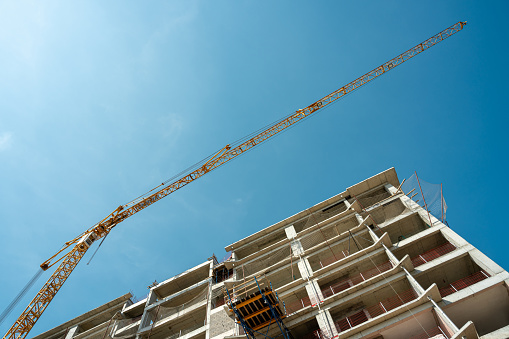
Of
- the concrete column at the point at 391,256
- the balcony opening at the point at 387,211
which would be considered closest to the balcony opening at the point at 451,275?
the concrete column at the point at 391,256

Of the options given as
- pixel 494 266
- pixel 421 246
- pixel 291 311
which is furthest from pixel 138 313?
pixel 494 266

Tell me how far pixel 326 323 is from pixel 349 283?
15.5 ft

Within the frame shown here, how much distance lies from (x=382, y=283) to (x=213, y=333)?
1441cm

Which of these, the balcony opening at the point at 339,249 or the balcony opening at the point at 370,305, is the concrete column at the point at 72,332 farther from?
the balcony opening at the point at 370,305

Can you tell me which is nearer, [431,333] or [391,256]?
[431,333]

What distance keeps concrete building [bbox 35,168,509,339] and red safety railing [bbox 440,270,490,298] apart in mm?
73

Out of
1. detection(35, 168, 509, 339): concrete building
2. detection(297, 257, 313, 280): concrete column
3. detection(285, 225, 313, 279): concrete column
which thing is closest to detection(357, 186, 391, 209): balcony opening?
detection(35, 168, 509, 339): concrete building

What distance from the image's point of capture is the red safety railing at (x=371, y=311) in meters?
23.1

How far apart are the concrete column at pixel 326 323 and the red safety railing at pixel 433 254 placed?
25.7 ft

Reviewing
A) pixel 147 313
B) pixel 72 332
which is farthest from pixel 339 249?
pixel 72 332

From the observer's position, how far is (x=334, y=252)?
1200 inches

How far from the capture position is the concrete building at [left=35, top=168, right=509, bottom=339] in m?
20.2

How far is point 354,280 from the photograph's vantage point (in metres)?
26.9

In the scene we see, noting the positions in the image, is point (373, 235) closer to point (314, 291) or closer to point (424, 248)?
point (424, 248)
